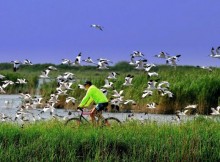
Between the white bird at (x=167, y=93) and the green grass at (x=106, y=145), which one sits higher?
the white bird at (x=167, y=93)

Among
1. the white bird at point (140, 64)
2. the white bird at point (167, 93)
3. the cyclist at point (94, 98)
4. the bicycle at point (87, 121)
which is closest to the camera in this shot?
the bicycle at point (87, 121)

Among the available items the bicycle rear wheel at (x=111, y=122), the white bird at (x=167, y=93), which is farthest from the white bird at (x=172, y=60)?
the bicycle rear wheel at (x=111, y=122)

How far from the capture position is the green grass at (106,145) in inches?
499

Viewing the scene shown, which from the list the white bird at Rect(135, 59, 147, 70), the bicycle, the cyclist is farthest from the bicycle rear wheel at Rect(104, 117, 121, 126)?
the white bird at Rect(135, 59, 147, 70)

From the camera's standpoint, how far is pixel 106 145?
1303cm

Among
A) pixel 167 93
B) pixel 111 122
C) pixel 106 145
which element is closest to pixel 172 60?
pixel 167 93

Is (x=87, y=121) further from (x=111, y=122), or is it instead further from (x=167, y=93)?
(x=167, y=93)

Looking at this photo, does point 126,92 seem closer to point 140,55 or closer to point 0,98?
point 140,55

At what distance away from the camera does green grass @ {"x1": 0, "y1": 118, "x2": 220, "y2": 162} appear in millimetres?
12672

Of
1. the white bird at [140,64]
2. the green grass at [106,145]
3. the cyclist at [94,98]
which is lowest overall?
the green grass at [106,145]

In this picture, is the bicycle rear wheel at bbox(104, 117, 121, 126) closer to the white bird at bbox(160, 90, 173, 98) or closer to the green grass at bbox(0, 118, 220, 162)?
the green grass at bbox(0, 118, 220, 162)

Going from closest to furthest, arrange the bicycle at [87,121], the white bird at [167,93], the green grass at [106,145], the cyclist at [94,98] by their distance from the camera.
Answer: the green grass at [106,145] → the bicycle at [87,121] → the cyclist at [94,98] → the white bird at [167,93]

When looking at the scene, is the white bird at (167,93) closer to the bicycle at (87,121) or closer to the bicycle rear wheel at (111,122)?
the bicycle rear wheel at (111,122)

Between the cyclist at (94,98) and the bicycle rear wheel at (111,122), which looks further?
the cyclist at (94,98)
